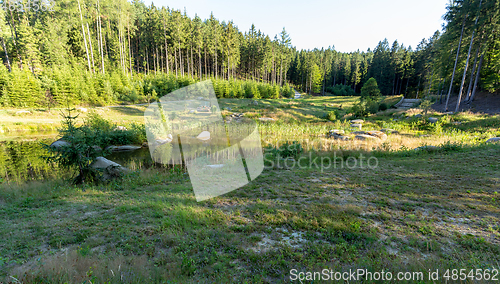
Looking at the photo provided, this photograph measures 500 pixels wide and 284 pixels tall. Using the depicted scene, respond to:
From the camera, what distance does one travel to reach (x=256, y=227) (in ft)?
16.6

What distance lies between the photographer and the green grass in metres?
3.46

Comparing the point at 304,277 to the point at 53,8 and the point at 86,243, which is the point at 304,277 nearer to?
the point at 86,243

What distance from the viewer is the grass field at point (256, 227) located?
344cm

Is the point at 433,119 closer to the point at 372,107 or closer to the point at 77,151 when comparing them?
the point at 372,107

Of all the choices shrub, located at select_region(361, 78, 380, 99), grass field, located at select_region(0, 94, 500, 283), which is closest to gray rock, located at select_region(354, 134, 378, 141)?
grass field, located at select_region(0, 94, 500, 283)

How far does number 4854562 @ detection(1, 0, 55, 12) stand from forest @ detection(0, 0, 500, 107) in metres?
0.20

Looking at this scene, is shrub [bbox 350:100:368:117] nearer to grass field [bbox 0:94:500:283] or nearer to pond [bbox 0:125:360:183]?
pond [bbox 0:125:360:183]

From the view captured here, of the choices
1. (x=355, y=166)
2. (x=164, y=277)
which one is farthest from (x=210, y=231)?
(x=355, y=166)

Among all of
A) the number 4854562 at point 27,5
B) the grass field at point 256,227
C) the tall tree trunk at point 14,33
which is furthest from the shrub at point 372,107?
the tall tree trunk at point 14,33

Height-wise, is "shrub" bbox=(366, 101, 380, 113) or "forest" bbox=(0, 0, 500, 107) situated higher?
"forest" bbox=(0, 0, 500, 107)

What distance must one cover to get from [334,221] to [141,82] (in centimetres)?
4485

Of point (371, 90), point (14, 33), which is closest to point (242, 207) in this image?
point (371, 90)

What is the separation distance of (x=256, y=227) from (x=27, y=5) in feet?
223

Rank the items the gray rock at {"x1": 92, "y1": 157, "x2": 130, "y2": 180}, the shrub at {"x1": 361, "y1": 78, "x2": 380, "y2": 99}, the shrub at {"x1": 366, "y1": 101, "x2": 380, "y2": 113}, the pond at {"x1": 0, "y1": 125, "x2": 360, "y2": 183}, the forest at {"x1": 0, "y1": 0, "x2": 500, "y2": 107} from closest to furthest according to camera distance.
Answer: the gray rock at {"x1": 92, "y1": 157, "x2": 130, "y2": 180} < the pond at {"x1": 0, "y1": 125, "x2": 360, "y2": 183} < the forest at {"x1": 0, "y1": 0, "x2": 500, "y2": 107} < the shrub at {"x1": 366, "y1": 101, "x2": 380, "y2": 113} < the shrub at {"x1": 361, "y1": 78, "x2": 380, "y2": 99}
